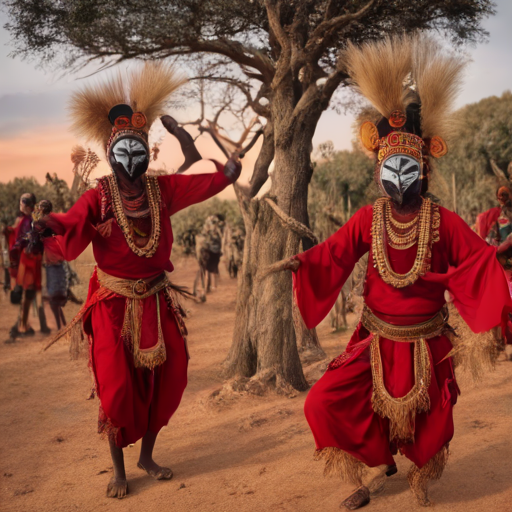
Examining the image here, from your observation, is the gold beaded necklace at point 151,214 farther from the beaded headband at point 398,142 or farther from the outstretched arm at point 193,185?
the beaded headband at point 398,142

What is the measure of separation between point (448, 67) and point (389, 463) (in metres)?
2.57

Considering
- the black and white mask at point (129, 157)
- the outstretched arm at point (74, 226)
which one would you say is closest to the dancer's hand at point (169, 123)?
the black and white mask at point (129, 157)

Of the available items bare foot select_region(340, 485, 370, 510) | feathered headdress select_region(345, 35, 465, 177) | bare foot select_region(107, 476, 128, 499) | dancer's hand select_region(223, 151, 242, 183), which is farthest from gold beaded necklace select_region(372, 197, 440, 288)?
bare foot select_region(107, 476, 128, 499)

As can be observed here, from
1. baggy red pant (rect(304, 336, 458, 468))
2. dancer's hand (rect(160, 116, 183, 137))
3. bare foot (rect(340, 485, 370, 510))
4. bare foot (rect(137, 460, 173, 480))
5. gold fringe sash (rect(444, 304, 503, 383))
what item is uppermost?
dancer's hand (rect(160, 116, 183, 137))

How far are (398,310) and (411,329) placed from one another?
14 cm

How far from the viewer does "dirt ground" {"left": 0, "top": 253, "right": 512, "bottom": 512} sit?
4016 millimetres

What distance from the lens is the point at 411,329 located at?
3826 mm

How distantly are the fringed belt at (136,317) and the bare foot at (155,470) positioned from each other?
2.58 feet

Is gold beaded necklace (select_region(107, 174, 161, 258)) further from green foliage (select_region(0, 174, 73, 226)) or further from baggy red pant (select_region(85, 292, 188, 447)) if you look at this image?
green foliage (select_region(0, 174, 73, 226))

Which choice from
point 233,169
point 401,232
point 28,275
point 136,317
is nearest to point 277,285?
point 233,169

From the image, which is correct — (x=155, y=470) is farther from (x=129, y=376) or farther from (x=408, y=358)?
(x=408, y=358)

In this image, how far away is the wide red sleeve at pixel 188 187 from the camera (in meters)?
4.60

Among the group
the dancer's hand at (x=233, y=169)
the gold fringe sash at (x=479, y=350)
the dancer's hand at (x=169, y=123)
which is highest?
the dancer's hand at (x=169, y=123)

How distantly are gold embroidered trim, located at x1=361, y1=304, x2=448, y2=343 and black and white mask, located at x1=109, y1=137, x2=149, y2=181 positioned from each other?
1.91 metres
